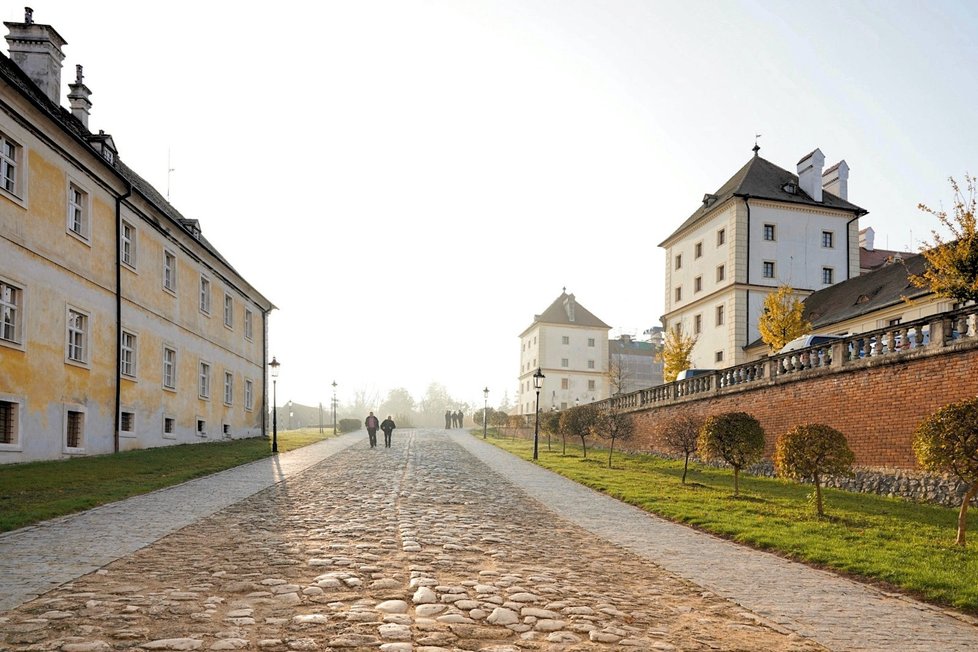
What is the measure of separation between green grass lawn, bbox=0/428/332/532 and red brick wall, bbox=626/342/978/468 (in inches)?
616

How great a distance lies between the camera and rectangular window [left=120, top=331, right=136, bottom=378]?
2314cm

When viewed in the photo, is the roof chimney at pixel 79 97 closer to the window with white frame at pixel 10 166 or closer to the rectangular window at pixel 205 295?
the rectangular window at pixel 205 295

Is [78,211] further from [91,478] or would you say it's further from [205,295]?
[205,295]

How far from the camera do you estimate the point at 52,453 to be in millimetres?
18156

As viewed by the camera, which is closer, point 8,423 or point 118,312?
point 8,423

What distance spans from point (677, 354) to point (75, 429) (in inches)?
1299

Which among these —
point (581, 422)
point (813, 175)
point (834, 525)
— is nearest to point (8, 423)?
point (834, 525)

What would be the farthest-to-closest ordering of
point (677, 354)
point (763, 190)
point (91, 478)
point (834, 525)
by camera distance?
point (677, 354)
point (763, 190)
point (91, 478)
point (834, 525)

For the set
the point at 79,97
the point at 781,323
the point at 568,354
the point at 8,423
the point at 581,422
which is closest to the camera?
the point at 8,423

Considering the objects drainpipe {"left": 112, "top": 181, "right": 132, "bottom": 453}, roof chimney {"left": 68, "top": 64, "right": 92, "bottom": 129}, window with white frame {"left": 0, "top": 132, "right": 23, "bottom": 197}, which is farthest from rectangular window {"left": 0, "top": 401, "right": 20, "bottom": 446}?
roof chimney {"left": 68, "top": 64, "right": 92, "bottom": 129}

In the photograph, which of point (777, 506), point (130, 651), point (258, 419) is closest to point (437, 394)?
point (258, 419)

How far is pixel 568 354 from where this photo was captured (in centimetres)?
8069

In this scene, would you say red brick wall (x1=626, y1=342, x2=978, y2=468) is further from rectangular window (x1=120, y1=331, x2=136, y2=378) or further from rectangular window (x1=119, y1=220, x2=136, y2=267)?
rectangular window (x1=119, y1=220, x2=136, y2=267)

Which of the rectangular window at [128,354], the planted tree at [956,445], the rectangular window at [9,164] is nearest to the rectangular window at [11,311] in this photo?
the rectangular window at [9,164]
